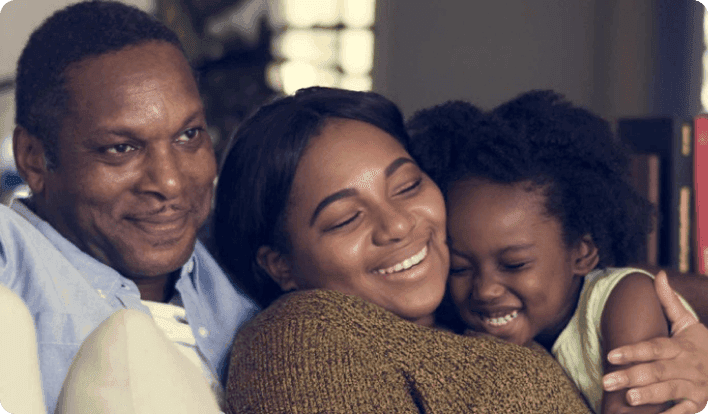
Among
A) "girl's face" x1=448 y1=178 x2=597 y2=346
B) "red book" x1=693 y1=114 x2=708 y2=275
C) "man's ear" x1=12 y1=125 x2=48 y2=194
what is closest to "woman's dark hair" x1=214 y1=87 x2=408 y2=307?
"girl's face" x1=448 y1=178 x2=597 y2=346

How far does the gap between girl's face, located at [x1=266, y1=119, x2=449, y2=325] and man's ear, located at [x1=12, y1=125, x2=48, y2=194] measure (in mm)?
400

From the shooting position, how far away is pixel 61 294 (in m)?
1.02

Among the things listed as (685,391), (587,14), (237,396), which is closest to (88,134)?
(237,396)

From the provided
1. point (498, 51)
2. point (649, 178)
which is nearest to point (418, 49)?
point (498, 51)

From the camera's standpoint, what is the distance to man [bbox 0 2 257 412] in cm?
110

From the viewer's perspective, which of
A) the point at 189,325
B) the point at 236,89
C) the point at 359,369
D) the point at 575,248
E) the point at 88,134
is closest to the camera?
the point at 359,369

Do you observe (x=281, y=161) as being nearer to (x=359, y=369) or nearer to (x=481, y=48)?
(x=359, y=369)

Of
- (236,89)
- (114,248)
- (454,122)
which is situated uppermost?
(454,122)

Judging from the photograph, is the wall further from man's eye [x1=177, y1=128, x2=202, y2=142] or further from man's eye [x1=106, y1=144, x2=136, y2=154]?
man's eye [x1=106, y1=144, x2=136, y2=154]

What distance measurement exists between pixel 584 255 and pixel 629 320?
18 cm

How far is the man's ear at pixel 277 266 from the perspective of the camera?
1.27 meters

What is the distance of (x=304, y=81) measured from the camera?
3.73m

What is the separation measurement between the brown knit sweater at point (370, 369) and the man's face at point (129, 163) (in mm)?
251

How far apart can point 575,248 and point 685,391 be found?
1.02 feet
